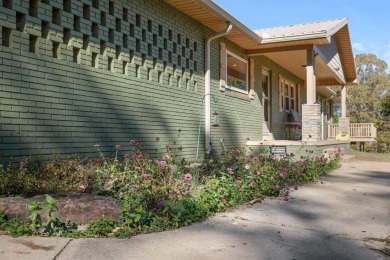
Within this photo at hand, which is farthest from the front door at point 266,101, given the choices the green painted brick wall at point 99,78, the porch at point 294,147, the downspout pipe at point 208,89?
the downspout pipe at point 208,89

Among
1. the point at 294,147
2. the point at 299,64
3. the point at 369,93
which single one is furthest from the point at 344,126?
the point at 369,93

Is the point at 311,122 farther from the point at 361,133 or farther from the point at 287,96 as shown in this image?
the point at 361,133

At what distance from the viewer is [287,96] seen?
17094 mm

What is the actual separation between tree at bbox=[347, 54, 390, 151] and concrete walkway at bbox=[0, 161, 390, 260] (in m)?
38.4

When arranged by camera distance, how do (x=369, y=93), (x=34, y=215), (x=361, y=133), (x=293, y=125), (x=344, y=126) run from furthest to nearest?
(x=369, y=93)
(x=361, y=133)
(x=344, y=126)
(x=293, y=125)
(x=34, y=215)

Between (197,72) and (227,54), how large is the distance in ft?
6.38

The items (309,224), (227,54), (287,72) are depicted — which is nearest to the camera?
(309,224)

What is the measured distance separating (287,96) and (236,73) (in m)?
5.53

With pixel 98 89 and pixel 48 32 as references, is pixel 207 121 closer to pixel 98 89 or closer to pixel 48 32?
pixel 98 89

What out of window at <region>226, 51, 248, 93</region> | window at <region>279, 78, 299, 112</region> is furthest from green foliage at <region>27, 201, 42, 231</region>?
window at <region>279, 78, 299, 112</region>

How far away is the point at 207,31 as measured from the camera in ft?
32.7

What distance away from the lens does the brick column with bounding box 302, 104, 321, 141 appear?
1105 centimetres

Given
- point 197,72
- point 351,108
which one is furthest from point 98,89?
point 351,108

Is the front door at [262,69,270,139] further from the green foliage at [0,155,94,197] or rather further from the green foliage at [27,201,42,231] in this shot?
the green foliage at [27,201,42,231]
